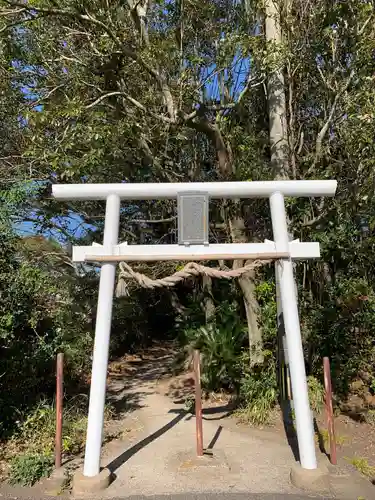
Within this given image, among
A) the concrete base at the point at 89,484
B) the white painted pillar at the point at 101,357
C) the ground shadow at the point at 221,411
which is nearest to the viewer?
the concrete base at the point at 89,484

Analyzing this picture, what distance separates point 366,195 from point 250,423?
3.85 metres

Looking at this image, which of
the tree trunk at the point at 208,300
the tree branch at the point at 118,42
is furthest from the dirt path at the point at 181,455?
the tree branch at the point at 118,42

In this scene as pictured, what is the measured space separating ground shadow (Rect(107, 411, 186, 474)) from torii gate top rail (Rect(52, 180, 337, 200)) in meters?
3.23

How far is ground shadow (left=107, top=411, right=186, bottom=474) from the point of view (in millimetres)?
5500

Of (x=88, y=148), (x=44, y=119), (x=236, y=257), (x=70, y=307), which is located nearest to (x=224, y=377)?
(x=70, y=307)

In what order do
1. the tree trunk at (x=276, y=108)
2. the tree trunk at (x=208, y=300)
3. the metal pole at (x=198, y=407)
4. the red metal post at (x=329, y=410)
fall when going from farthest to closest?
the tree trunk at (x=208, y=300), the tree trunk at (x=276, y=108), the metal pole at (x=198, y=407), the red metal post at (x=329, y=410)

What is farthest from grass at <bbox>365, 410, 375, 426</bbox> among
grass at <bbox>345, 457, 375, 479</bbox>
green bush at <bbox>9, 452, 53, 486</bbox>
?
green bush at <bbox>9, 452, 53, 486</bbox>

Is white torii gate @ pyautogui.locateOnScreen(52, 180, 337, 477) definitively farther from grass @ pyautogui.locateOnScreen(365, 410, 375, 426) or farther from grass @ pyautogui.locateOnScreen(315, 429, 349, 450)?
grass @ pyautogui.locateOnScreen(365, 410, 375, 426)

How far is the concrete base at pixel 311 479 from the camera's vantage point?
4.73 metres

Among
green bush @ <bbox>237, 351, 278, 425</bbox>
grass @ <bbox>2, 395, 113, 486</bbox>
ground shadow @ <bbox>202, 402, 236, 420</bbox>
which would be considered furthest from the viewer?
ground shadow @ <bbox>202, 402, 236, 420</bbox>

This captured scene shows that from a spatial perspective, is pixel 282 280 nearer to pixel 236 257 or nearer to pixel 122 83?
pixel 236 257

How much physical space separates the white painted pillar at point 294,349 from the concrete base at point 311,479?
3.1 inches

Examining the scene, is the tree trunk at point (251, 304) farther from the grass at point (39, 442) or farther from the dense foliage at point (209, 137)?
the grass at point (39, 442)

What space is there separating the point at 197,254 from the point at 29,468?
119 inches
